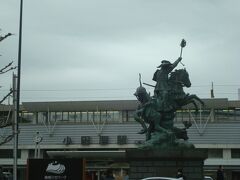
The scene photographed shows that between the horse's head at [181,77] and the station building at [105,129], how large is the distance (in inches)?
1614

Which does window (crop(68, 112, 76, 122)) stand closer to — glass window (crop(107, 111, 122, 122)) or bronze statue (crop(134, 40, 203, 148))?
glass window (crop(107, 111, 122, 122))

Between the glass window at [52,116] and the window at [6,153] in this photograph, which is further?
the glass window at [52,116]

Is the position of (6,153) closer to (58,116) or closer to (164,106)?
(58,116)

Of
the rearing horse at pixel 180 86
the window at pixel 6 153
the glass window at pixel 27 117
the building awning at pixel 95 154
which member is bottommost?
the window at pixel 6 153

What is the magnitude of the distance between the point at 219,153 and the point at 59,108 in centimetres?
2171

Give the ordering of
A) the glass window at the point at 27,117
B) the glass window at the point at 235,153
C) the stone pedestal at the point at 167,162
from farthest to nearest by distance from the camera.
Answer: the glass window at the point at 27,117, the glass window at the point at 235,153, the stone pedestal at the point at 167,162

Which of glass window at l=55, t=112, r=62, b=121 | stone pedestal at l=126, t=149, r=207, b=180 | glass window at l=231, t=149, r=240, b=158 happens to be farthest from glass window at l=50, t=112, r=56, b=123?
stone pedestal at l=126, t=149, r=207, b=180

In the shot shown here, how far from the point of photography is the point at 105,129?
78.4 metres

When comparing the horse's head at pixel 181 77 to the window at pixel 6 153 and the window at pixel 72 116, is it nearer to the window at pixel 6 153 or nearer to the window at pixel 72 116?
the window at pixel 6 153

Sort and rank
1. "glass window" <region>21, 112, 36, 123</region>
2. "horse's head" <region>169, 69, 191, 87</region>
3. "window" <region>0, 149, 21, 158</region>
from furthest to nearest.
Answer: "glass window" <region>21, 112, 36, 123</region> < "window" <region>0, 149, 21, 158</region> < "horse's head" <region>169, 69, 191, 87</region>

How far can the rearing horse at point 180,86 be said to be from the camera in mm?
32031

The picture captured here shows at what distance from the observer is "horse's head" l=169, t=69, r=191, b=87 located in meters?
32.2

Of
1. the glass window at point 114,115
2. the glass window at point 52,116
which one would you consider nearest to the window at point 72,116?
the glass window at point 52,116

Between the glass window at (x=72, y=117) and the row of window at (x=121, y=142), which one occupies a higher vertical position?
the glass window at (x=72, y=117)
